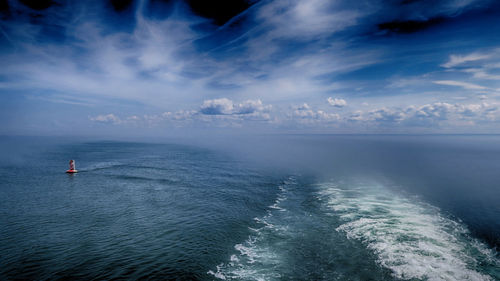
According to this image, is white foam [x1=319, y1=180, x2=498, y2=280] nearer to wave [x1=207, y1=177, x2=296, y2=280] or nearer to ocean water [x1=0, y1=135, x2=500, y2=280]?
ocean water [x1=0, y1=135, x2=500, y2=280]

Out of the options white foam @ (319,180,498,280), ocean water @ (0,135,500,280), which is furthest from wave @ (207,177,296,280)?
white foam @ (319,180,498,280)

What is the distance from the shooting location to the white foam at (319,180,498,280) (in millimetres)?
18547

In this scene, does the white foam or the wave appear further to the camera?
the white foam

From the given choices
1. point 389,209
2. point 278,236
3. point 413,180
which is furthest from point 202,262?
point 413,180

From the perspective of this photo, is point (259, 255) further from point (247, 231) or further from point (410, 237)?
point (410, 237)

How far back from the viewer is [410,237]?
24.2 metres

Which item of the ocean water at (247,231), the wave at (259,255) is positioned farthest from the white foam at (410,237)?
the wave at (259,255)

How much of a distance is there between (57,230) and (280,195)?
1238 inches

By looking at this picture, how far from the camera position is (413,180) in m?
54.2

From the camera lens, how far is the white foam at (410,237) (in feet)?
60.8

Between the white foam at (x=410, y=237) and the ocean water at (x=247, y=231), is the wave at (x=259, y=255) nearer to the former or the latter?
the ocean water at (x=247, y=231)

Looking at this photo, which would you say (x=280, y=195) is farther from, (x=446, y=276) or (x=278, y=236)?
(x=446, y=276)

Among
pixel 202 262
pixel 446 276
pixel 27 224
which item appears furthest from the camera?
pixel 27 224

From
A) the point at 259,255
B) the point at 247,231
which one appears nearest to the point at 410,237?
the point at 259,255
